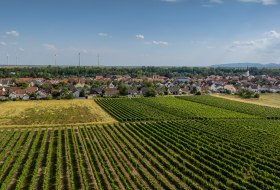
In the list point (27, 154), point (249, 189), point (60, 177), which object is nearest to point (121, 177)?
point (60, 177)

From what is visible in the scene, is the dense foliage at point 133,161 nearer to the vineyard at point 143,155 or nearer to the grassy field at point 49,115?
the vineyard at point 143,155

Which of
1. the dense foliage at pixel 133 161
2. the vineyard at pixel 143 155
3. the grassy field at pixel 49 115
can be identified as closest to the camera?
the dense foliage at pixel 133 161

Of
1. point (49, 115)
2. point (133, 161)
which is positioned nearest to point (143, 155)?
point (133, 161)

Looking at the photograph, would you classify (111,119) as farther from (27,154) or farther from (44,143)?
(27,154)

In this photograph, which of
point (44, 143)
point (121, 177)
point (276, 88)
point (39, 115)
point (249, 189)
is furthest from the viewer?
point (276, 88)

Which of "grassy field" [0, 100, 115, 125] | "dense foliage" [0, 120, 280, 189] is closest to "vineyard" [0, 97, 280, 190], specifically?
"dense foliage" [0, 120, 280, 189]

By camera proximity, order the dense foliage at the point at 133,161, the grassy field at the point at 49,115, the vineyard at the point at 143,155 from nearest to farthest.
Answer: the dense foliage at the point at 133,161
the vineyard at the point at 143,155
the grassy field at the point at 49,115

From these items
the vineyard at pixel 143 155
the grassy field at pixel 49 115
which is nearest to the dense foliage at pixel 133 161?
the vineyard at pixel 143 155

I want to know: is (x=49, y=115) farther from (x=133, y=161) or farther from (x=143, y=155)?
(x=133, y=161)

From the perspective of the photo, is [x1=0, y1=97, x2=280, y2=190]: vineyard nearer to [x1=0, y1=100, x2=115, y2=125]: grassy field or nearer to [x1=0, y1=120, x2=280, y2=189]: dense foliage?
[x1=0, y1=120, x2=280, y2=189]: dense foliage
